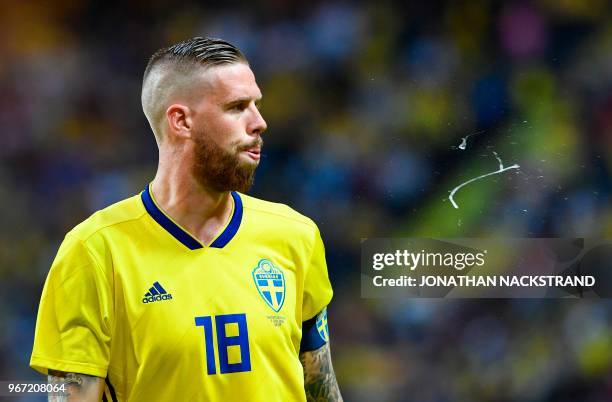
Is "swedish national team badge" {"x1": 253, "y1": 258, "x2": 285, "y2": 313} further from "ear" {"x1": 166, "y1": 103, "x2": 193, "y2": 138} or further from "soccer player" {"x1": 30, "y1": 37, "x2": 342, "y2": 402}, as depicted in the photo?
"ear" {"x1": 166, "y1": 103, "x2": 193, "y2": 138}

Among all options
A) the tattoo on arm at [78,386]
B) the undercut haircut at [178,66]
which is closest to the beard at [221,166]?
the undercut haircut at [178,66]

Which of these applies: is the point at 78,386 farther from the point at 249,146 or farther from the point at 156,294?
the point at 249,146

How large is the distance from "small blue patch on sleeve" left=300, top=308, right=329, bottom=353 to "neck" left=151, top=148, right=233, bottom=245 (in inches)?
11.9

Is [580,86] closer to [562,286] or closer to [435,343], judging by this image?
[562,286]

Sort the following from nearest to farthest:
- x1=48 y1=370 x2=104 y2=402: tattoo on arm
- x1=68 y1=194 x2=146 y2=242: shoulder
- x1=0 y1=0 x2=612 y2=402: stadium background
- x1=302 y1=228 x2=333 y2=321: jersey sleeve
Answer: x1=48 y1=370 x2=104 y2=402: tattoo on arm
x1=68 y1=194 x2=146 y2=242: shoulder
x1=302 y1=228 x2=333 y2=321: jersey sleeve
x1=0 y1=0 x2=612 y2=402: stadium background

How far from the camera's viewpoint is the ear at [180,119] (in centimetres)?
203

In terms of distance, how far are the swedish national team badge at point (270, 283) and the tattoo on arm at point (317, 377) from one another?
19 cm

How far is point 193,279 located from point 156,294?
0.28 ft

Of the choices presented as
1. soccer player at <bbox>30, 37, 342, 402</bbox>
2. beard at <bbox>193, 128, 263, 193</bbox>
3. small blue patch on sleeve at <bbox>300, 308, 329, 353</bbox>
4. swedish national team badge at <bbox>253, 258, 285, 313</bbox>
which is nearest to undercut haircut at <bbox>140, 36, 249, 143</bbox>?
soccer player at <bbox>30, 37, 342, 402</bbox>

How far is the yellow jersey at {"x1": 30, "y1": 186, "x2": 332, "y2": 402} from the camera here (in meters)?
1.90

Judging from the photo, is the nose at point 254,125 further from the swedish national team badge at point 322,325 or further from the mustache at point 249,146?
the swedish national team badge at point 322,325

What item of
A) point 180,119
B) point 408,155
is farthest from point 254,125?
point 408,155

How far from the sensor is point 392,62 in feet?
13.6

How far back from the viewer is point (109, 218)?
2.03 m
